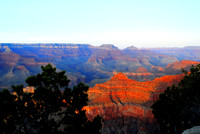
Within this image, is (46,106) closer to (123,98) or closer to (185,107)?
(185,107)

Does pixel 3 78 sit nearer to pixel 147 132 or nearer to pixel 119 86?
pixel 119 86

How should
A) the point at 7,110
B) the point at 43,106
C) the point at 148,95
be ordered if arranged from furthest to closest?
the point at 148,95
the point at 43,106
the point at 7,110

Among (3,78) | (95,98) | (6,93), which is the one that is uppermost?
(6,93)

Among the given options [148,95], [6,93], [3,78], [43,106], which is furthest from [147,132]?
[3,78]

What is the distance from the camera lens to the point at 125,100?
45.5 m

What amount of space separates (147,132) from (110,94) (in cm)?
1607

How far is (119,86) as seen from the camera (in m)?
51.0

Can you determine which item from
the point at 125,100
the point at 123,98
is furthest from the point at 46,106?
the point at 123,98

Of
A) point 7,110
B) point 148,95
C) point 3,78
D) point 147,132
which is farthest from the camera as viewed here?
point 3,78

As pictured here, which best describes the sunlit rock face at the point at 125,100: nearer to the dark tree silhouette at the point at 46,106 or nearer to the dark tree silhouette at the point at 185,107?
the dark tree silhouette at the point at 185,107

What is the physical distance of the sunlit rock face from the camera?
134 ft

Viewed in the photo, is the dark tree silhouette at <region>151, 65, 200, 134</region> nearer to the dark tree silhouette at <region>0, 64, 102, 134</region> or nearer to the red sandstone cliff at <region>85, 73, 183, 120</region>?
the dark tree silhouette at <region>0, 64, 102, 134</region>

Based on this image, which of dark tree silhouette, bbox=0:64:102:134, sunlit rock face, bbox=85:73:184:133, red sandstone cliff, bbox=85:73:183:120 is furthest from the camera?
red sandstone cliff, bbox=85:73:183:120

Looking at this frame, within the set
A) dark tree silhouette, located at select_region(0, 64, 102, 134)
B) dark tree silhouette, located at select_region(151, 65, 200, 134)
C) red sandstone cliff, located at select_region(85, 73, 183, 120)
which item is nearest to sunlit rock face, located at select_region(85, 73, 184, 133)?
red sandstone cliff, located at select_region(85, 73, 183, 120)
